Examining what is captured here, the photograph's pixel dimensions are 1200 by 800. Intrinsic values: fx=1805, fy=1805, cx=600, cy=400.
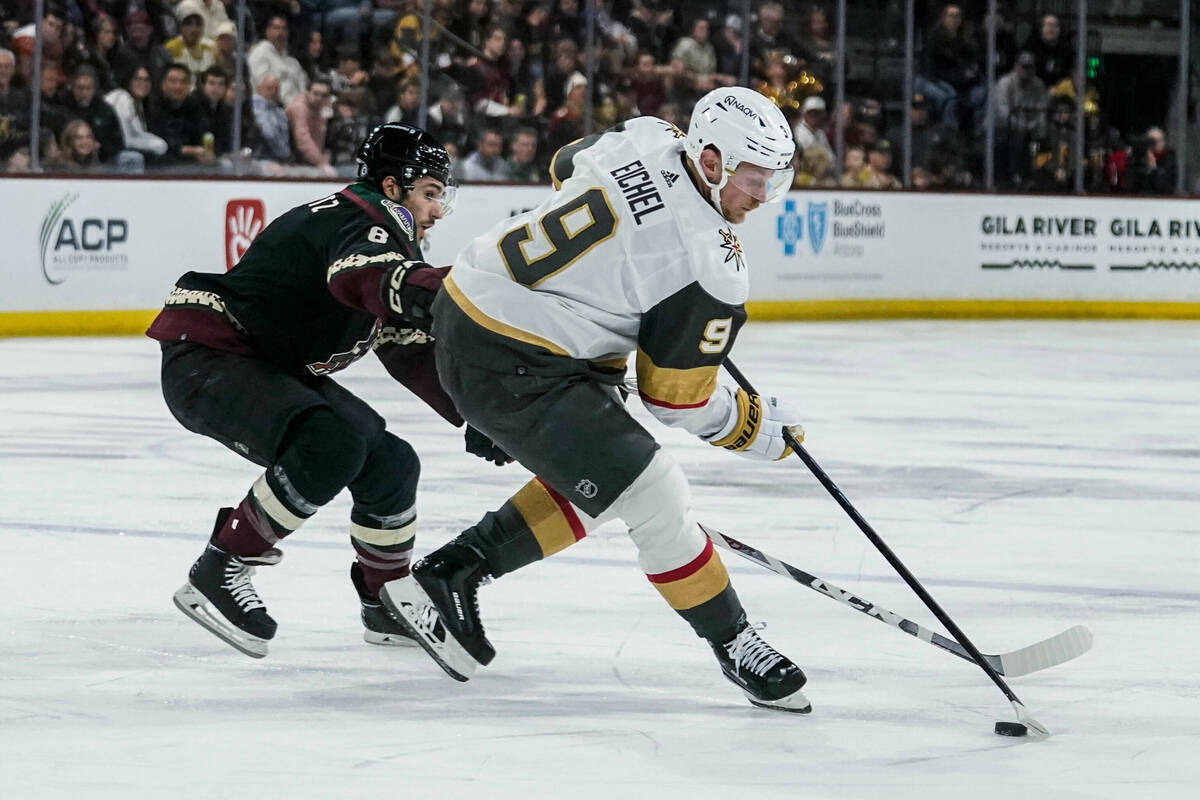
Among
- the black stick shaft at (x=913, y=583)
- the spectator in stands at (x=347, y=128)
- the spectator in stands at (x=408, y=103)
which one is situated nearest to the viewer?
the black stick shaft at (x=913, y=583)

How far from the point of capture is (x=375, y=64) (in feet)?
36.4

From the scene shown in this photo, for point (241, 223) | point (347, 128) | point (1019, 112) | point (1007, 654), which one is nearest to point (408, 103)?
point (347, 128)

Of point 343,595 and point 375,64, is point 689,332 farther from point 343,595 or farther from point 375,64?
point 375,64

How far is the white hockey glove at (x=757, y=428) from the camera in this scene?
10.4 ft

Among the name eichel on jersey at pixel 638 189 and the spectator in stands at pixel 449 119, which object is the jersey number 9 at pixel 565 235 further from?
the spectator in stands at pixel 449 119

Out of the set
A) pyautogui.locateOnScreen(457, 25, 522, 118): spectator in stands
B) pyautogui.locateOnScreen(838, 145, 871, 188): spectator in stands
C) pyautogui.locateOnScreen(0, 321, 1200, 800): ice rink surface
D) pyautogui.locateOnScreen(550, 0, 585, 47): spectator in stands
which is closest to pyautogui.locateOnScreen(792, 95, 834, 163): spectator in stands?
pyautogui.locateOnScreen(838, 145, 871, 188): spectator in stands

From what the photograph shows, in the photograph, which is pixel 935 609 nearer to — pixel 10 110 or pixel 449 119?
pixel 10 110

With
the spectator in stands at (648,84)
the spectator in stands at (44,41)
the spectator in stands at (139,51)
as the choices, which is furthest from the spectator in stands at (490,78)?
the spectator in stands at (44,41)

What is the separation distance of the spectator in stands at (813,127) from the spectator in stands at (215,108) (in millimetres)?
4136

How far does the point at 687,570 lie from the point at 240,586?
2.92 ft

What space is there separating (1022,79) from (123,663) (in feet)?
36.7

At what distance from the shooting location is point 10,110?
9656 millimetres

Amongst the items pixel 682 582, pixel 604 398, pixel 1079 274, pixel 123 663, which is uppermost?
pixel 604 398

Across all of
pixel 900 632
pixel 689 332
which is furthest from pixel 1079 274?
pixel 689 332
